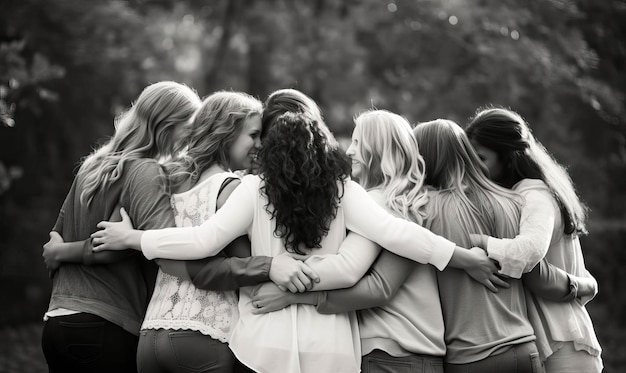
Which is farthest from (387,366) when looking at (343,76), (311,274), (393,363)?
(343,76)

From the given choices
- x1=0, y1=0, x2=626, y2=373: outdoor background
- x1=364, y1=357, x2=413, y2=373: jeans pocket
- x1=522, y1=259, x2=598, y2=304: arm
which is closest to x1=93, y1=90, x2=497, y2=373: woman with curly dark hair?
x1=364, y1=357, x2=413, y2=373: jeans pocket

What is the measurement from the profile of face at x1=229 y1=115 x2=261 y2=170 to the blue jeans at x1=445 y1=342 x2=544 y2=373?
4.74 ft

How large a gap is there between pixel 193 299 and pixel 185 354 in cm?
27

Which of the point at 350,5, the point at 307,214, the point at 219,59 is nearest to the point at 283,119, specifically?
the point at 307,214

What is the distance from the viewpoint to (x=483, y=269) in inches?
127

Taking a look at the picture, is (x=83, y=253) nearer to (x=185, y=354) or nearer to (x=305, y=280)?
(x=185, y=354)

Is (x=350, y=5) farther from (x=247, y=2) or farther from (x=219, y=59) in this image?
(x=219, y=59)

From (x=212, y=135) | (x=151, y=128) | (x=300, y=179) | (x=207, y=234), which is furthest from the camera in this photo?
(x=151, y=128)

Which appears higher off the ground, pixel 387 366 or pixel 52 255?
pixel 52 255

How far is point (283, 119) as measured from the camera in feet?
10.1

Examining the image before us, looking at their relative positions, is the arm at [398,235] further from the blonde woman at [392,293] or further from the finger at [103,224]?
the finger at [103,224]

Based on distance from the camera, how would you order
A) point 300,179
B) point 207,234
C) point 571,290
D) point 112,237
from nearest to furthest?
1. point 300,179
2. point 207,234
3. point 112,237
4. point 571,290

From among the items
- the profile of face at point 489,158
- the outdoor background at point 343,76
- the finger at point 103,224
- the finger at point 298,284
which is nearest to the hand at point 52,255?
the finger at point 103,224

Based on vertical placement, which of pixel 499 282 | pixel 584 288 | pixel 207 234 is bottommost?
pixel 584 288
